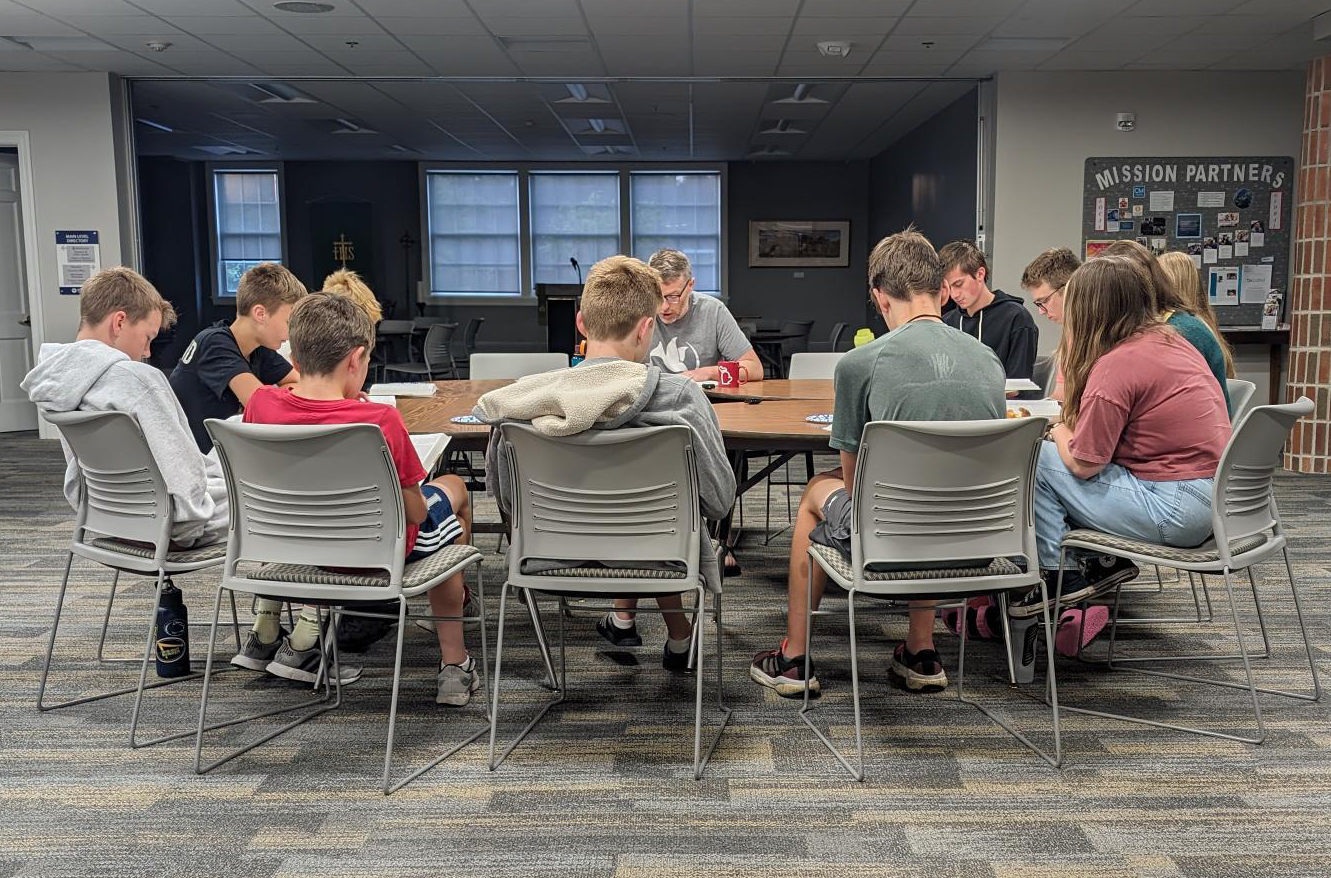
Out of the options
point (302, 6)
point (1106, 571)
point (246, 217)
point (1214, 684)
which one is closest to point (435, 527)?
point (1106, 571)

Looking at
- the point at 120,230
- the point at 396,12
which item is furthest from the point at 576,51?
the point at 120,230

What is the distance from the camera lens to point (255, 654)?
3.13 m

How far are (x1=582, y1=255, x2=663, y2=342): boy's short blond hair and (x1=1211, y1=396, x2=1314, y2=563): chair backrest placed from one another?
1.43 meters

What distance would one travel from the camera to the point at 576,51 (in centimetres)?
726

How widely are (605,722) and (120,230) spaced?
7150 millimetres

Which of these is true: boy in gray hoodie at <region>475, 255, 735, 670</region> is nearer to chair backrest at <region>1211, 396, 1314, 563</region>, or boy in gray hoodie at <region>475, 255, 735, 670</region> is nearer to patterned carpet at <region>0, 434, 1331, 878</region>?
patterned carpet at <region>0, 434, 1331, 878</region>

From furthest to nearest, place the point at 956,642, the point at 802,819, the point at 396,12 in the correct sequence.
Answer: the point at 396,12 → the point at 956,642 → the point at 802,819

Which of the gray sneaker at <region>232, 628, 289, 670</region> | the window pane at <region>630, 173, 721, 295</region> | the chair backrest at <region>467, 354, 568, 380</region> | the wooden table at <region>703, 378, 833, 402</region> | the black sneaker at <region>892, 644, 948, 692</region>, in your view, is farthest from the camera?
the window pane at <region>630, 173, 721, 295</region>

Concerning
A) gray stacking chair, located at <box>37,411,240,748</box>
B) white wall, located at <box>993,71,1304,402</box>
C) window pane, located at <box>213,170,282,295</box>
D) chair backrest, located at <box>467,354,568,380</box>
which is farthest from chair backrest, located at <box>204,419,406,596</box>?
window pane, located at <box>213,170,282,295</box>

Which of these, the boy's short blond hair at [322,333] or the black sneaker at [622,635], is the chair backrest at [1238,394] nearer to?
the black sneaker at [622,635]

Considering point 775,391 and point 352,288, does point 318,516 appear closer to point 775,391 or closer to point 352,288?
point 352,288

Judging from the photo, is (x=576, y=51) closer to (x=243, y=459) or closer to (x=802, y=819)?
(x=243, y=459)

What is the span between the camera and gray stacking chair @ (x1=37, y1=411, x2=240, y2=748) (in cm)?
255

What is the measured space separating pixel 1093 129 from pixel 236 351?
22.5 ft
